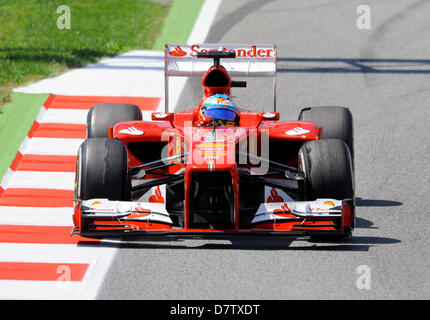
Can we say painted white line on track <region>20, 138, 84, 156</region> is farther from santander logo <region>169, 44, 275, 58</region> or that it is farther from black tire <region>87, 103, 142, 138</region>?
santander logo <region>169, 44, 275, 58</region>

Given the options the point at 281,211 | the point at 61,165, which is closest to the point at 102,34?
the point at 61,165

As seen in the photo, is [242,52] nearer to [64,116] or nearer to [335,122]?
[335,122]

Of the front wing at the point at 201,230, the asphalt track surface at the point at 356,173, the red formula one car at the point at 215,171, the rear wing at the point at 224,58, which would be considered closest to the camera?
the asphalt track surface at the point at 356,173

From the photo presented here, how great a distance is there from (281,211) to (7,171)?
12.7 feet

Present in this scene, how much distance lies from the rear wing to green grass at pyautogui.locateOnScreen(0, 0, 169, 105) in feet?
12.5

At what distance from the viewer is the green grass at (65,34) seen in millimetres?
15719

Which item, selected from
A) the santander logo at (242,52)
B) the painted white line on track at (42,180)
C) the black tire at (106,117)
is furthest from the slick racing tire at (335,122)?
the painted white line on track at (42,180)

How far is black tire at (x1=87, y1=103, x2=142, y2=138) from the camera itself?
1078 cm

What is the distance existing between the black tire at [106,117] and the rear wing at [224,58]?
1.96 feet

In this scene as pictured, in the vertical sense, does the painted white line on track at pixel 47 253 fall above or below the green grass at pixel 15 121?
below

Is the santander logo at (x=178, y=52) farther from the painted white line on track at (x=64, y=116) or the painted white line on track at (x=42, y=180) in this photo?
the painted white line on track at (x=64, y=116)

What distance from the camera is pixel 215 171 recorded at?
9.07 metres

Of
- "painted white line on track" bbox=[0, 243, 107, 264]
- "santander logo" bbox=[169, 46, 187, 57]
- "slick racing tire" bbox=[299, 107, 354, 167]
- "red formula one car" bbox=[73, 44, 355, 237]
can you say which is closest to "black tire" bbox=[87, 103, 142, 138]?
"red formula one car" bbox=[73, 44, 355, 237]
